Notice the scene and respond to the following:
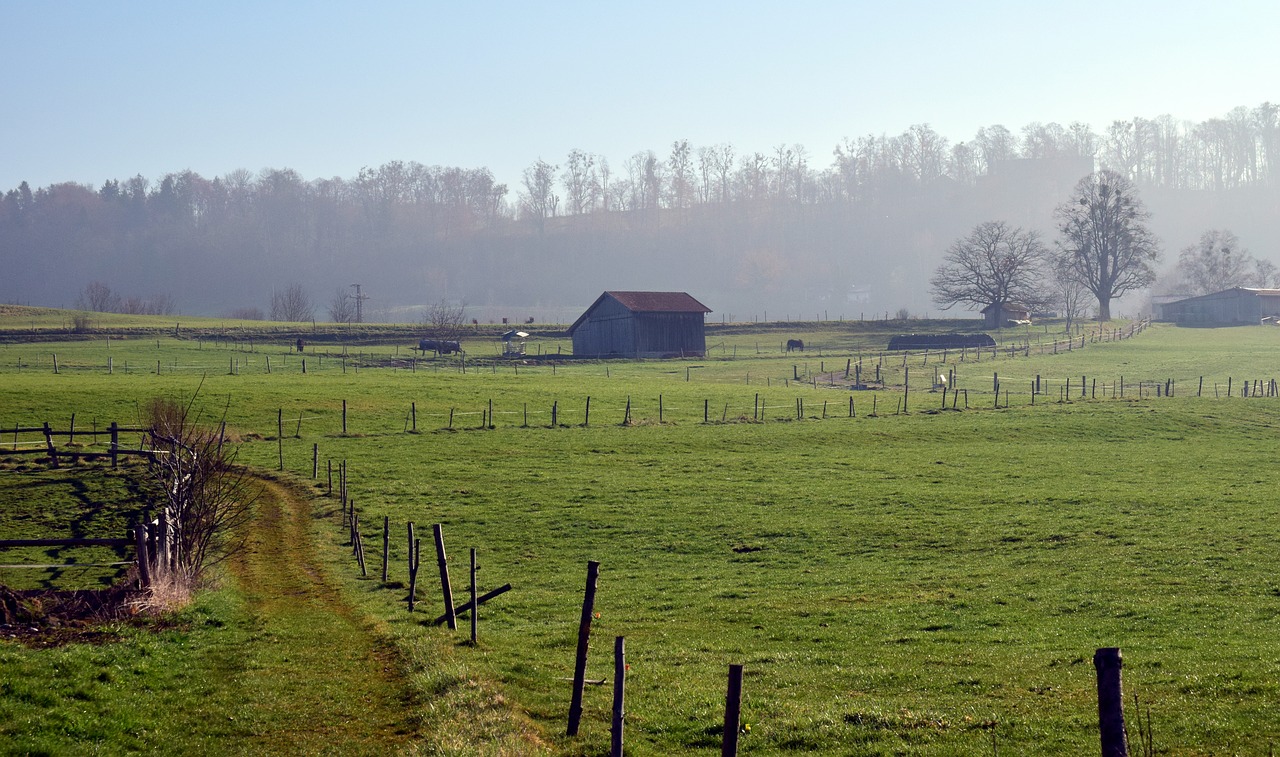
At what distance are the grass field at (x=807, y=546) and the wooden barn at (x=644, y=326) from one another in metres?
29.0

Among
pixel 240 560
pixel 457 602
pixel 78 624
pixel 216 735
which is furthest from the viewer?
pixel 240 560

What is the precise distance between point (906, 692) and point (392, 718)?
21.4 ft

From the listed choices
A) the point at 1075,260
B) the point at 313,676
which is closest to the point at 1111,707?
the point at 313,676

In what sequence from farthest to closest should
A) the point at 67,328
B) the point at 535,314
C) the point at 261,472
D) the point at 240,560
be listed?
the point at 535,314, the point at 67,328, the point at 261,472, the point at 240,560

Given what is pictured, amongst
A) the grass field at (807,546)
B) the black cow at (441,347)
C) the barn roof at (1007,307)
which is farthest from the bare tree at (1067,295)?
the black cow at (441,347)

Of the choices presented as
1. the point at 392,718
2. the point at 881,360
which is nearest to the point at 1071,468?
the point at 392,718

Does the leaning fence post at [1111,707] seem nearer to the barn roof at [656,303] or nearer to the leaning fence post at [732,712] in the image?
the leaning fence post at [732,712]

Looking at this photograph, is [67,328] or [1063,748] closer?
[1063,748]

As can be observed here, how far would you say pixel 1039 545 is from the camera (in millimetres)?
26109

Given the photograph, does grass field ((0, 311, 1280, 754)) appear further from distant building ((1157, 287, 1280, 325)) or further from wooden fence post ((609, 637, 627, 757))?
distant building ((1157, 287, 1280, 325))

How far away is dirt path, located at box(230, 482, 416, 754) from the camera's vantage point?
40.7 ft

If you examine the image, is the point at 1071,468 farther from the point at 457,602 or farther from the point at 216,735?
the point at 216,735

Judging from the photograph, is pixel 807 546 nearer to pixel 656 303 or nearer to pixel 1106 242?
pixel 656 303

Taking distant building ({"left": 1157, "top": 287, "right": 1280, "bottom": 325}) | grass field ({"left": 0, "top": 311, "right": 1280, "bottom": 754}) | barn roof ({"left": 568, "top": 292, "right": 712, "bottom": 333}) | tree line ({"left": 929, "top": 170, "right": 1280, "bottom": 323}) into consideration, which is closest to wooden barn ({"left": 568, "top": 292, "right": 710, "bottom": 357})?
barn roof ({"left": 568, "top": 292, "right": 712, "bottom": 333})
